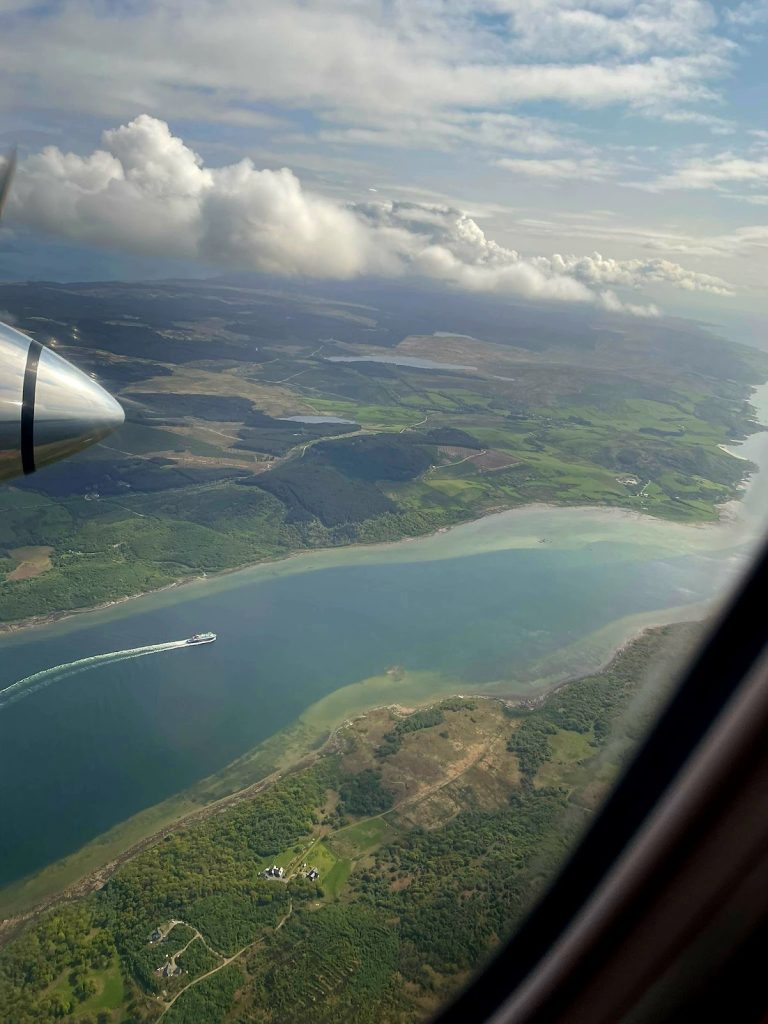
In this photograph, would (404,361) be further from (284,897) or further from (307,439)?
(284,897)

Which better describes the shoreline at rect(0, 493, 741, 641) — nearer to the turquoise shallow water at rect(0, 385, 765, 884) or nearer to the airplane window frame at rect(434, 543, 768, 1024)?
the turquoise shallow water at rect(0, 385, 765, 884)

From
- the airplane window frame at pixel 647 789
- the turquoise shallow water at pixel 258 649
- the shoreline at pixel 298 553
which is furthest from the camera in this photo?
the shoreline at pixel 298 553

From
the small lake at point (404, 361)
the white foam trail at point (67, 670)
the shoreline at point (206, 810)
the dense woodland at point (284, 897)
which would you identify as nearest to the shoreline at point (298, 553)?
the white foam trail at point (67, 670)

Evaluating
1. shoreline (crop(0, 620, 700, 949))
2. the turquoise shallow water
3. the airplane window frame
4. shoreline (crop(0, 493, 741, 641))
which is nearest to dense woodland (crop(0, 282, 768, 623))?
shoreline (crop(0, 493, 741, 641))

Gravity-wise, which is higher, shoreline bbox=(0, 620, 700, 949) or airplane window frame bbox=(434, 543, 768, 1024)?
airplane window frame bbox=(434, 543, 768, 1024)

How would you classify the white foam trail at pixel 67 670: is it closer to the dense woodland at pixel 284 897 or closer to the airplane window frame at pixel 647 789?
the dense woodland at pixel 284 897

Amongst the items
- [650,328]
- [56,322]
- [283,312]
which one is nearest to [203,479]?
[56,322]

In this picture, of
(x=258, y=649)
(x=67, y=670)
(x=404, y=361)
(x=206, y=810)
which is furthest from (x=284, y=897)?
(x=404, y=361)
